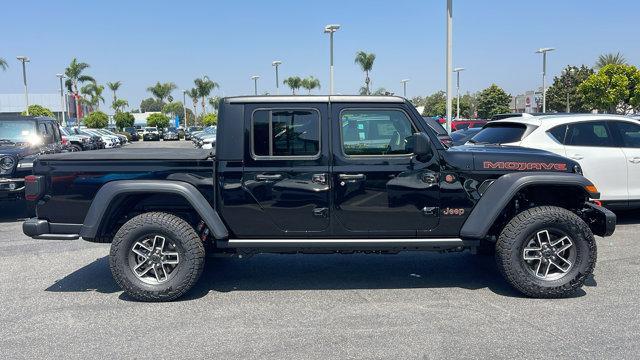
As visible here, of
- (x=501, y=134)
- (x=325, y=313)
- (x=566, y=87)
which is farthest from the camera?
(x=566, y=87)

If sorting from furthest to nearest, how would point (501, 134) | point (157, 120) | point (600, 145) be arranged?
point (157, 120) < point (501, 134) < point (600, 145)

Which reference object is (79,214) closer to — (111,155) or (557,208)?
(111,155)

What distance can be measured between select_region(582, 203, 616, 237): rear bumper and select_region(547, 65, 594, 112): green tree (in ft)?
159

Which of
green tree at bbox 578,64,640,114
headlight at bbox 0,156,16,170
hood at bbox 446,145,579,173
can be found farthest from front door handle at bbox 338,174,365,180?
green tree at bbox 578,64,640,114

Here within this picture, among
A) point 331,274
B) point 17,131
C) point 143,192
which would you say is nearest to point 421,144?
point 331,274

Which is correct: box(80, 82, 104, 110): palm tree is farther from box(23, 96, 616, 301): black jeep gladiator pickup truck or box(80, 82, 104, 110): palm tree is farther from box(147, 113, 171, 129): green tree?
box(23, 96, 616, 301): black jeep gladiator pickup truck

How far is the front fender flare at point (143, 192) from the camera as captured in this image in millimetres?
4570

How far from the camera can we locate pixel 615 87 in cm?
3341

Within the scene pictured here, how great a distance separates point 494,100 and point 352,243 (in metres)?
56.1

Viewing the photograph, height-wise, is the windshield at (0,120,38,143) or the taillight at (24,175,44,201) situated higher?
the windshield at (0,120,38,143)

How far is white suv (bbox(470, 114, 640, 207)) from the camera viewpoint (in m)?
7.22

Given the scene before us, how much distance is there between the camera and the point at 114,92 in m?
74.9

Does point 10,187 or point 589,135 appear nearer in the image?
point 589,135

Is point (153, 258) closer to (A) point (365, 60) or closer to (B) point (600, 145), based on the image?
(B) point (600, 145)
